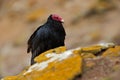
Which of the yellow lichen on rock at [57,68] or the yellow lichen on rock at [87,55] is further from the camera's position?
the yellow lichen on rock at [87,55]

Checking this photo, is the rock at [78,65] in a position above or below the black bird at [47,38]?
below

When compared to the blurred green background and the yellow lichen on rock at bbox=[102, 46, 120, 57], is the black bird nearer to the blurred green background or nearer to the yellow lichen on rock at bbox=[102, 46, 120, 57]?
the yellow lichen on rock at bbox=[102, 46, 120, 57]

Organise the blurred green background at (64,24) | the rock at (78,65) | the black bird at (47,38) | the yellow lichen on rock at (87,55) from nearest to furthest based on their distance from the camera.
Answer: the rock at (78,65) < the yellow lichen on rock at (87,55) < the black bird at (47,38) < the blurred green background at (64,24)

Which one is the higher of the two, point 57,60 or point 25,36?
point 25,36

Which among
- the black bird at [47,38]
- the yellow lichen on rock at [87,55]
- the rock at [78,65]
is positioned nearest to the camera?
the rock at [78,65]

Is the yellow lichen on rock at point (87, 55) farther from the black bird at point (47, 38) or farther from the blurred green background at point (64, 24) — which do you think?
the blurred green background at point (64, 24)

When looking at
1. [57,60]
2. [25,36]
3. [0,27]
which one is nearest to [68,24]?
[25,36]

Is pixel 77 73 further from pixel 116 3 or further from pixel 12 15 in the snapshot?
pixel 12 15

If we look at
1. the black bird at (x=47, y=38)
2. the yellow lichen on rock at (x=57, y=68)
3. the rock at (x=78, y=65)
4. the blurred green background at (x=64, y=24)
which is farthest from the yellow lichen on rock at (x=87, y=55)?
the blurred green background at (x=64, y=24)
